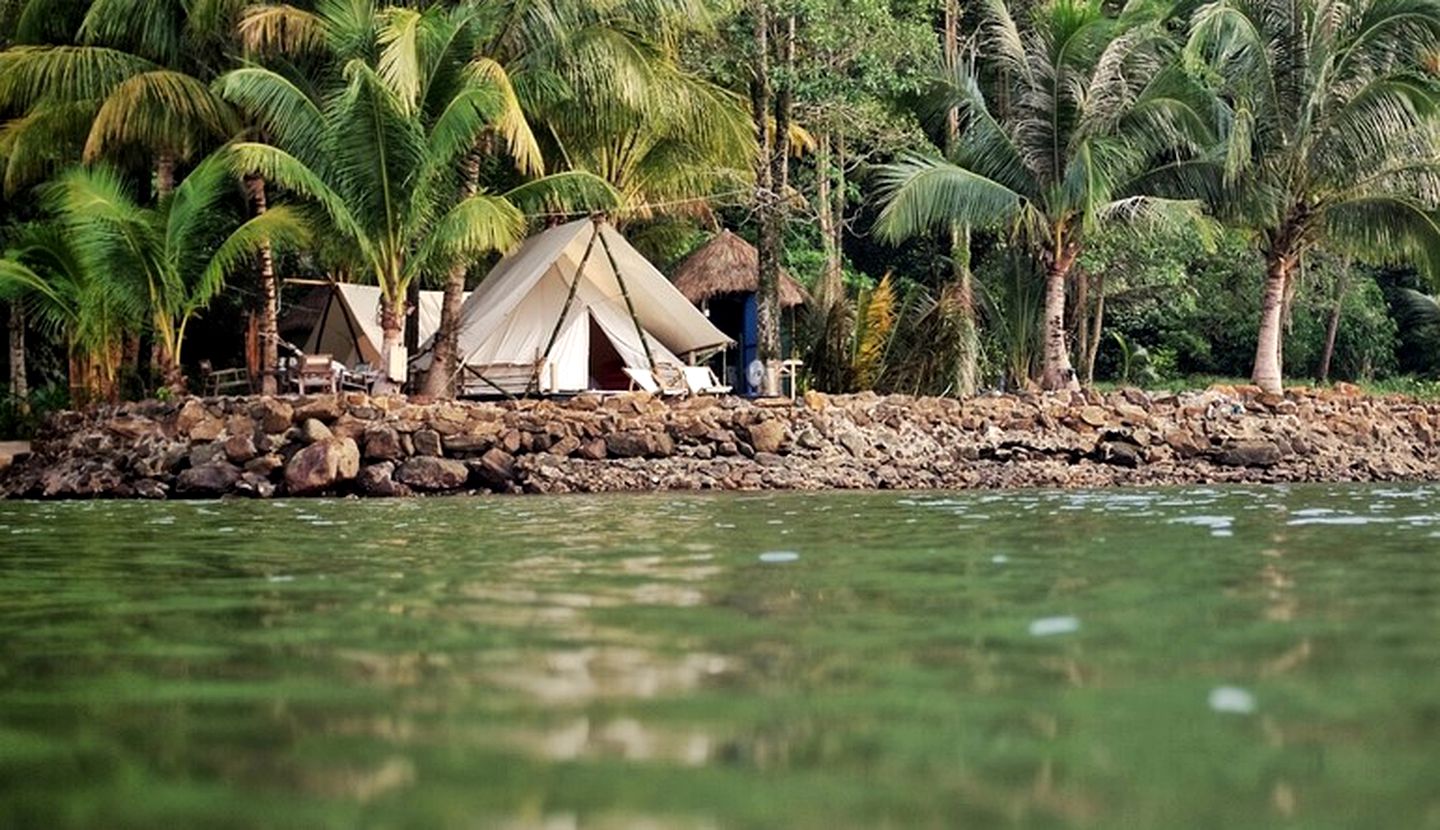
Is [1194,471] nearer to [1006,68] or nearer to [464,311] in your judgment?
[1006,68]

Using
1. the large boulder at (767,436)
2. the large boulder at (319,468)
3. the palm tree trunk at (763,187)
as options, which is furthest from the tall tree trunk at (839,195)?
the large boulder at (319,468)

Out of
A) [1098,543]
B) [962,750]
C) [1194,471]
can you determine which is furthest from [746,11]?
[962,750]

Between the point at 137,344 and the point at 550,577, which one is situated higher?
the point at 137,344

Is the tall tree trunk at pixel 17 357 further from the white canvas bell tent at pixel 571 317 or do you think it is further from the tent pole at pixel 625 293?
the tent pole at pixel 625 293

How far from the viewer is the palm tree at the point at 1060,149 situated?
16359mm

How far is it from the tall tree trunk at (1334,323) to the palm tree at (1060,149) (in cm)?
718

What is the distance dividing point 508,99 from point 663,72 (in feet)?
7.34

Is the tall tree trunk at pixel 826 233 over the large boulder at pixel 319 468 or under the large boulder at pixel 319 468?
over

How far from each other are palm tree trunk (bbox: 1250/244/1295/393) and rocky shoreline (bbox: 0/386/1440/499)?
4.73ft

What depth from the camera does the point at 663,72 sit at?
1620 centimetres

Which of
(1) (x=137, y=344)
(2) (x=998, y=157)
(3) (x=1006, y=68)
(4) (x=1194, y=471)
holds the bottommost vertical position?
(4) (x=1194, y=471)

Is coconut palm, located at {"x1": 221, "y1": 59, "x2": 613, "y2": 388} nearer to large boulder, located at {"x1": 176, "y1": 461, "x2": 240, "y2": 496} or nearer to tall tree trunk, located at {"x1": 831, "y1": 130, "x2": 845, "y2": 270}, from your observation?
large boulder, located at {"x1": 176, "y1": 461, "x2": 240, "y2": 496}

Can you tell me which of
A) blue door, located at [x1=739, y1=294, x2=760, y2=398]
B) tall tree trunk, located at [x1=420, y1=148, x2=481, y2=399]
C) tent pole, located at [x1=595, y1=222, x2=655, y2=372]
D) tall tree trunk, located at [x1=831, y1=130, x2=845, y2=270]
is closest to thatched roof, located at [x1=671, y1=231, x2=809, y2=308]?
blue door, located at [x1=739, y1=294, x2=760, y2=398]

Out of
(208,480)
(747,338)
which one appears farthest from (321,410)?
(747,338)
